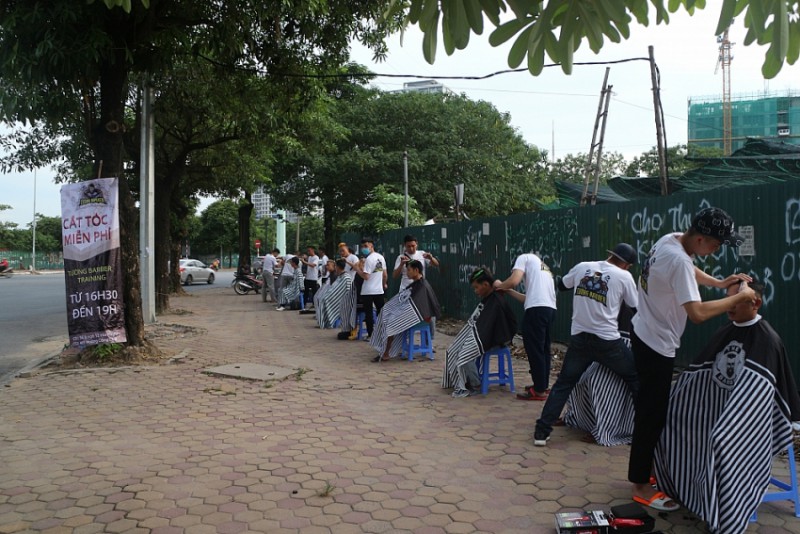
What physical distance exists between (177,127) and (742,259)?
14940 mm

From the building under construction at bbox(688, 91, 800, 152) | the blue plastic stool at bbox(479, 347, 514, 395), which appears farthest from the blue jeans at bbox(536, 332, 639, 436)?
the building under construction at bbox(688, 91, 800, 152)

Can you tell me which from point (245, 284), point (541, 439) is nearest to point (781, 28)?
point (541, 439)

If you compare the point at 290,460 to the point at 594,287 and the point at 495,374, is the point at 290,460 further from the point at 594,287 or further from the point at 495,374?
the point at 495,374

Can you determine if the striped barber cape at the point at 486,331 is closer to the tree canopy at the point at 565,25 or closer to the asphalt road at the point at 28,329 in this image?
the tree canopy at the point at 565,25

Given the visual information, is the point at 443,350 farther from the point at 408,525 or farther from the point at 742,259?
the point at 408,525

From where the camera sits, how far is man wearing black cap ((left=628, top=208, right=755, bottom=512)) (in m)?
3.54

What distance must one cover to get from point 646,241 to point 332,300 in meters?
6.44

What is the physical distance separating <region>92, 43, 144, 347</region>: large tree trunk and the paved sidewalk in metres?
1.23

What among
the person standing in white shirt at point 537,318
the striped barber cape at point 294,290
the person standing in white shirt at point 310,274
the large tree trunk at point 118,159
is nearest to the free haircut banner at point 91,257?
the large tree trunk at point 118,159

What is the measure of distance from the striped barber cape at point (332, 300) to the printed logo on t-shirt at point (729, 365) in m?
8.08

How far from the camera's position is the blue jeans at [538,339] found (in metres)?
6.35

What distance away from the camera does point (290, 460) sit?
4.70m

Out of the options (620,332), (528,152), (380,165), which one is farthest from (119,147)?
(528,152)

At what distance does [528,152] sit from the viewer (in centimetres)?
3916
